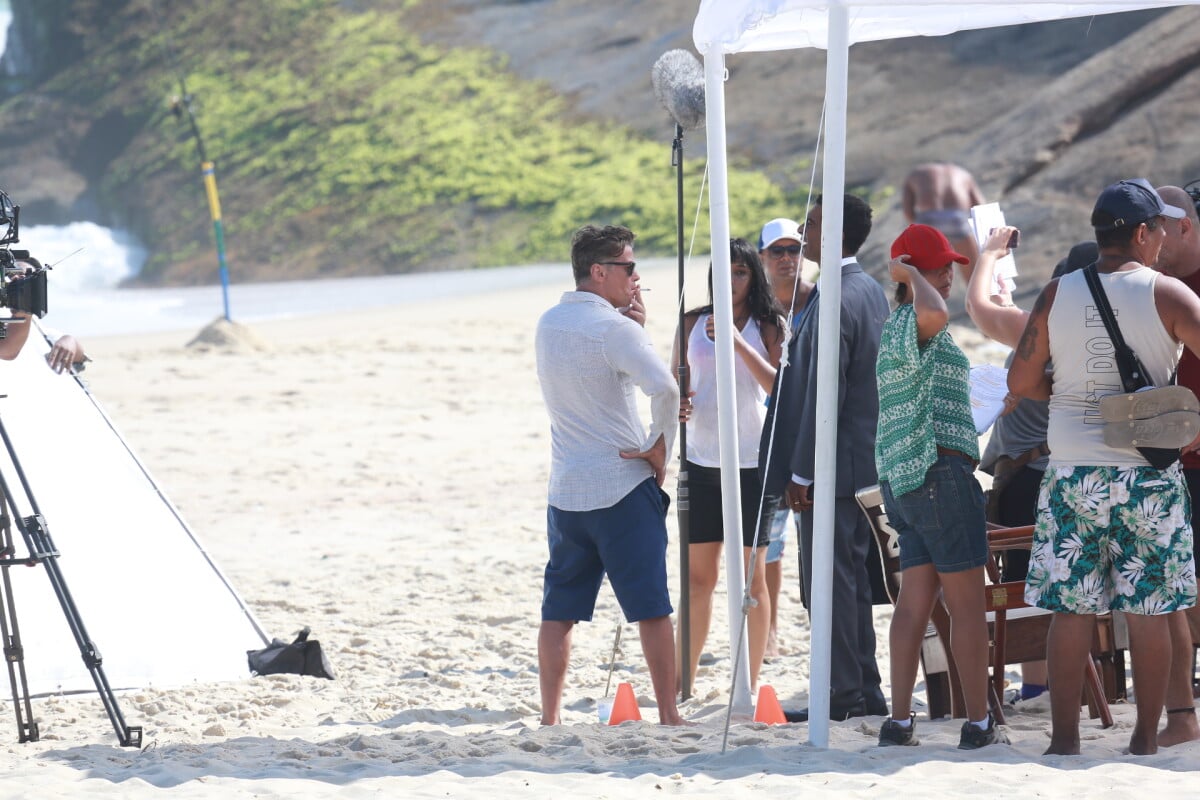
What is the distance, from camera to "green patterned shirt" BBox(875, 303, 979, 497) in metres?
3.65

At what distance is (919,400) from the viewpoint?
366cm

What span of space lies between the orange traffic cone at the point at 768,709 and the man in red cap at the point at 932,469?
614 millimetres

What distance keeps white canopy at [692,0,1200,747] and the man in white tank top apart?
529 millimetres

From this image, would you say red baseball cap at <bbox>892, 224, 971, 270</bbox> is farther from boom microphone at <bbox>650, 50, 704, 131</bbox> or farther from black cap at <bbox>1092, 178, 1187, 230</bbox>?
boom microphone at <bbox>650, 50, 704, 131</bbox>

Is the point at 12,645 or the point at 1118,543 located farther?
the point at 12,645

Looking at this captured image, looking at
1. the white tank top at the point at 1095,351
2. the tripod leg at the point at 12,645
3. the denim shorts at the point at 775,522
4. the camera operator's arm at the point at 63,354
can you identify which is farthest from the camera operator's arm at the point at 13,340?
the white tank top at the point at 1095,351

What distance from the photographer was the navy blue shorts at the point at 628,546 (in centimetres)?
418

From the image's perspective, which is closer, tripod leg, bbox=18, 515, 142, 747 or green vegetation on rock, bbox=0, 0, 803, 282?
tripod leg, bbox=18, 515, 142, 747

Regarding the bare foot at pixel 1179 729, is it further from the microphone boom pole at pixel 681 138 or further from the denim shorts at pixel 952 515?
the microphone boom pole at pixel 681 138

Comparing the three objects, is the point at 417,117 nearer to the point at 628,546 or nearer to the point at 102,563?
the point at 102,563

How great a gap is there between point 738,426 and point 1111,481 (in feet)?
5.35

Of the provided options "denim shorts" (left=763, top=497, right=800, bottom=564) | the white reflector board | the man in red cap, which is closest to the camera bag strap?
the man in red cap

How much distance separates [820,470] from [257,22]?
3472 centimetres

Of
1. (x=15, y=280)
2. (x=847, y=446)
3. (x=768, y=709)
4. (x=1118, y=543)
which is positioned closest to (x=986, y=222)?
(x=847, y=446)
